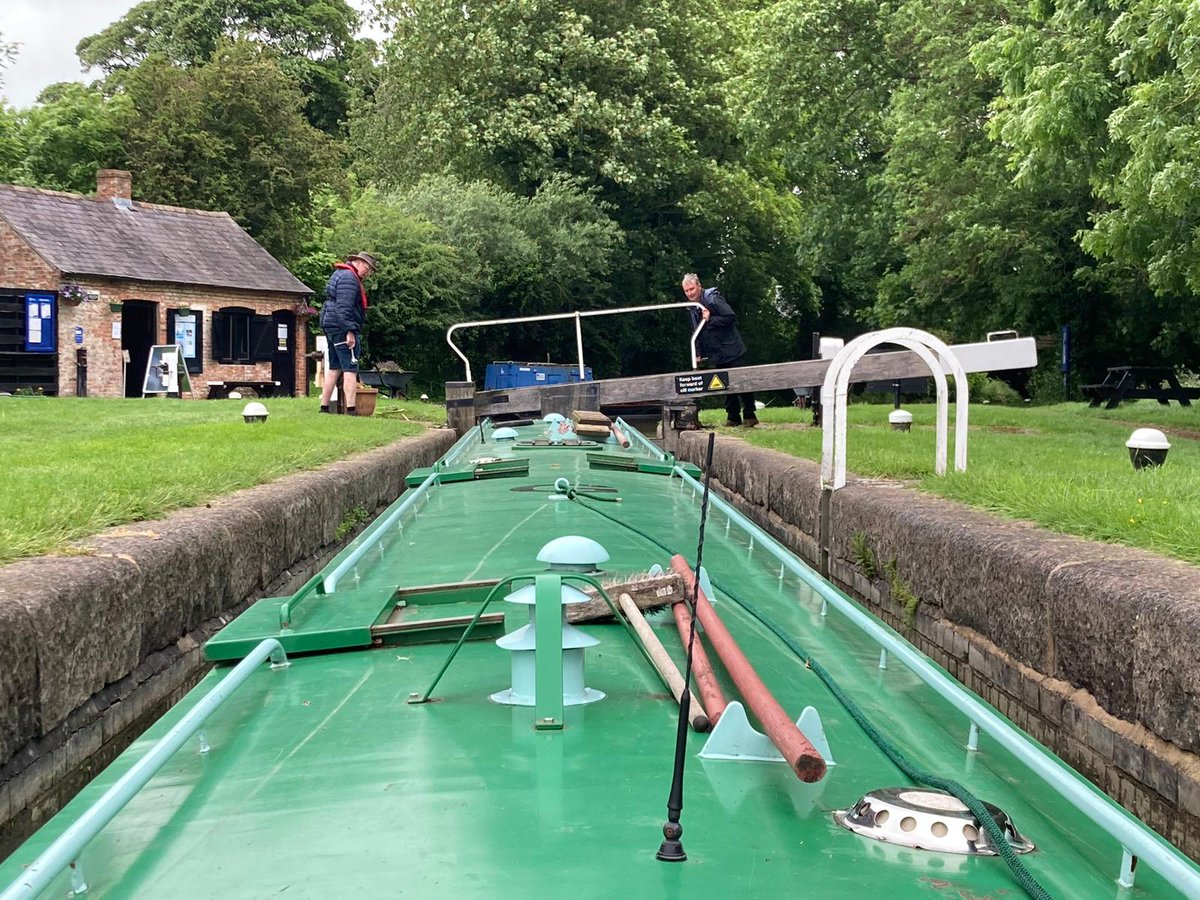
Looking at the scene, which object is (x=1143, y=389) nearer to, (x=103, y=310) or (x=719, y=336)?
(x=719, y=336)

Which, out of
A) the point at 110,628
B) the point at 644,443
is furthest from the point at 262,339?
the point at 110,628

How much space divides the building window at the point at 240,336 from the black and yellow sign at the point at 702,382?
17.3 m

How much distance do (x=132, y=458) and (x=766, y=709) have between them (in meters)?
5.47

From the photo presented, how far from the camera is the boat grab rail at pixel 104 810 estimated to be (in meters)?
1.57

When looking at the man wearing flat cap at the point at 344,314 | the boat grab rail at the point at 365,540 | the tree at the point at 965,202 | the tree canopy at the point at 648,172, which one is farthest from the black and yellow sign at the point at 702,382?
the tree at the point at 965,202

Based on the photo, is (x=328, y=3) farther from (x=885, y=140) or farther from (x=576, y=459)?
(x=576, y=459)

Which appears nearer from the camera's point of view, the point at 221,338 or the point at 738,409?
the point at 738,409

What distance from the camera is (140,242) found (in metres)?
23.1

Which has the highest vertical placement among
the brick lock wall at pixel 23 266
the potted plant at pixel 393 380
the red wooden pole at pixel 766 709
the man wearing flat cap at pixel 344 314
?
the brick lock wall at pixel 23 266

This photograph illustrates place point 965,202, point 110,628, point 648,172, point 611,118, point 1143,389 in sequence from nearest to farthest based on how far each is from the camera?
1. point 110,628
2. point 1143,389
3. point 965,202
4. point 611,118
5. point 648,172

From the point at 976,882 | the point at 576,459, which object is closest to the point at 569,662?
the point at 976,882

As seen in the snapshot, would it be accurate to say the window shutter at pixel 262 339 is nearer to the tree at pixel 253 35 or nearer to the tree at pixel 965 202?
the tree at pixel 965 202

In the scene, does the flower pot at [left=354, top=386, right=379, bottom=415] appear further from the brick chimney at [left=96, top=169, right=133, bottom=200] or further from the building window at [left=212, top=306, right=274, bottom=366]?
the brick chimney at [left=96, top=169, right=133, bottom=200]

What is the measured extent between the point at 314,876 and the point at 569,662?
2.48 feet
